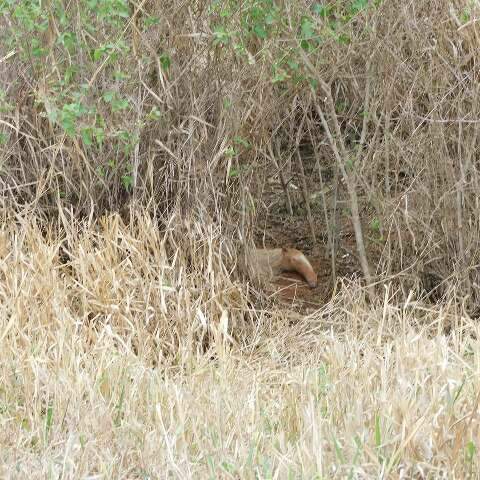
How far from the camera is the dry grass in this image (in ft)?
13.2

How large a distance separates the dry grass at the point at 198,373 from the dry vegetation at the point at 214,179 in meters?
0.02

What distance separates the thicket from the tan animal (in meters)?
0.34

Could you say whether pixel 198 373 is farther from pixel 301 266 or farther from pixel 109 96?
pixel 301 266

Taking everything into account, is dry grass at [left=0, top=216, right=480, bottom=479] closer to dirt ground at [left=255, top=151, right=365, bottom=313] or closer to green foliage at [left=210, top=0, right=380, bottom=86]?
dirt ground at [left=255, top=151, right=365, bottom=313]

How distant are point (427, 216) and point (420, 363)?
179cm

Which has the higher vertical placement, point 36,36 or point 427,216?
point 36,36

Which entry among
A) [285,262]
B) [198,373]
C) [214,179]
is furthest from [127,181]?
[198,373]

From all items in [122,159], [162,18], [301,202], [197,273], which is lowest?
[301,202]

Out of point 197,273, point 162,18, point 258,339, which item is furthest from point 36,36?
point 258,339

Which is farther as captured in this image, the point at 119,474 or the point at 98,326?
the point at 98,326

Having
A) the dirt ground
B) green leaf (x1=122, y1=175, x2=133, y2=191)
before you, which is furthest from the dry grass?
the dirt ground

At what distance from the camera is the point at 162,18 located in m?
6.14

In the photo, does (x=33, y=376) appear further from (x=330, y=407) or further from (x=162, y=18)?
(x=162, y=18)

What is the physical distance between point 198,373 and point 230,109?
1795mm
